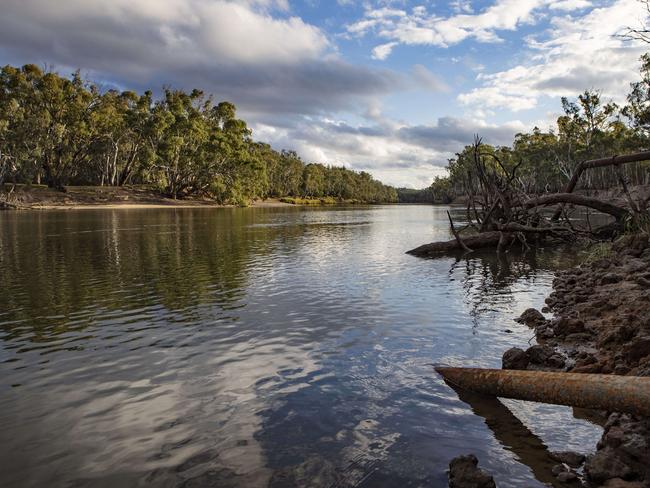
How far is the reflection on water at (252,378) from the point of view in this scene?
5.70 m

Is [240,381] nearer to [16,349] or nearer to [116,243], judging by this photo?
[16,349]

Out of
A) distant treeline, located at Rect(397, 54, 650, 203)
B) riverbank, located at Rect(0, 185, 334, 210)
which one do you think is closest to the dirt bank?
riverbank, located at Rect(0, 185, 334, 210)

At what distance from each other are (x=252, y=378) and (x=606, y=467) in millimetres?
5469

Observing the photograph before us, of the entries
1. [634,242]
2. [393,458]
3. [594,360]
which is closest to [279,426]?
[393,458]

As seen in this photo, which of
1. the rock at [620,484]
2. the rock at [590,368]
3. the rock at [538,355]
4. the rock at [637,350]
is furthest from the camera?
the rock at [538,355]

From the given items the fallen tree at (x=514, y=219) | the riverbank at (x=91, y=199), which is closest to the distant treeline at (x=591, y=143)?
the fallen tree at (x=514, y=219)

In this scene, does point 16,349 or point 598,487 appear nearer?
point 598,487

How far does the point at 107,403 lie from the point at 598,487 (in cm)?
668

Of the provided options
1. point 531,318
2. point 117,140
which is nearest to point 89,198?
point 117,140

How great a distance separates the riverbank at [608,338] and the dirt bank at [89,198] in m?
76.7

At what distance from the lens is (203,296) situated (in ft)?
50.3

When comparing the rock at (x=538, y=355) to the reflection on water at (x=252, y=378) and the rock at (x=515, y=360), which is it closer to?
the rock at (x=515, y=360)

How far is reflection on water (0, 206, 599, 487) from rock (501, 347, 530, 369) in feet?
3.24

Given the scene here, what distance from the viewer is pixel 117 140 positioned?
8988 centimetres
